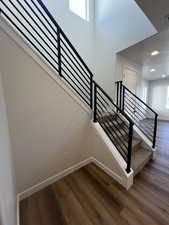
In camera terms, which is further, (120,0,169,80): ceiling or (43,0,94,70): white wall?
(43,0,94,70): white wall

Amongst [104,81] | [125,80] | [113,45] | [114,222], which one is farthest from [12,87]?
[125,80]

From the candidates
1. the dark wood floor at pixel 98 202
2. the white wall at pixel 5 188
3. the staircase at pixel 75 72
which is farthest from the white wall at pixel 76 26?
the dark wood floor at pixel 98 202

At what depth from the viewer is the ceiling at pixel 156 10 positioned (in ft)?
5.05

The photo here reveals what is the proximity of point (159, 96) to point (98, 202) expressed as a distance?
787cm

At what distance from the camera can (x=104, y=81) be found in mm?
3740

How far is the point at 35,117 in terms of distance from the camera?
5.39 feet

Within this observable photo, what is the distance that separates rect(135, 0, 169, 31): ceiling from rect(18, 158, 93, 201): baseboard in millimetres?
2754

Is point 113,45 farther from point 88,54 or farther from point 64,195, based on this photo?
point 64,195

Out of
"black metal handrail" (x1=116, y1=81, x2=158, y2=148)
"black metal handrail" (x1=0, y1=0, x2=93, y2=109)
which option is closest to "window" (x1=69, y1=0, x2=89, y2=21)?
"black metal handrail" (x1=0, y1=0, x2=93, y2=109)

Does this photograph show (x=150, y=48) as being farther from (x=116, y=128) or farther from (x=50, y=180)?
(x=50, y=180)

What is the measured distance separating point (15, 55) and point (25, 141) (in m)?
1.11

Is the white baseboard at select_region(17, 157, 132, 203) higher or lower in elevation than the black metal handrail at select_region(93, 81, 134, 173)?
lower

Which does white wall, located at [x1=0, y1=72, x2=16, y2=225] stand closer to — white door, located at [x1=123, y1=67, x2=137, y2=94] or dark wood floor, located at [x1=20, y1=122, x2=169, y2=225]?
dark wood floor, located at [x1=20, y1=122, x2=169, y2=225]

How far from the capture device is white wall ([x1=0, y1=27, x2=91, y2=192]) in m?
1.41
